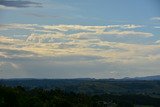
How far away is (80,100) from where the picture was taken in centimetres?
14962

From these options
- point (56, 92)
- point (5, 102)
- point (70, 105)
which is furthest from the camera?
point (56, 92)

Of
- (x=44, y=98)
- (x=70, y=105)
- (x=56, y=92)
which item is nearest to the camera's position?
(x=70, y=105)

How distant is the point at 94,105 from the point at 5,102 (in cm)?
4011

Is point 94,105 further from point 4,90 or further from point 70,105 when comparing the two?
point 4,90

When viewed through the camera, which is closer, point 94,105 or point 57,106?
point 57,106

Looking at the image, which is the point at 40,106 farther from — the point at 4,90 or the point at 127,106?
the point at 127,106

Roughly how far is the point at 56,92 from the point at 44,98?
20.2m

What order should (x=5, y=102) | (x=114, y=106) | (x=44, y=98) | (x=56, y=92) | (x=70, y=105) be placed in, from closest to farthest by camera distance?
(x=5, y=102) → (x=70, y=105) → (x=44, y=98) → (x=56, y=92) → (x=114, y=106)

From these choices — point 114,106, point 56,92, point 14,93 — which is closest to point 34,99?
point 14,93

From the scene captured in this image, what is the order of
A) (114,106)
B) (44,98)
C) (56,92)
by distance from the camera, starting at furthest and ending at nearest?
(114,106) → (56,92) → (44,98)

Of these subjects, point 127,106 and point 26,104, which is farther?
point 127,106

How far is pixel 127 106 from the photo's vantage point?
643ft

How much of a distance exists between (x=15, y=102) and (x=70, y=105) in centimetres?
1573

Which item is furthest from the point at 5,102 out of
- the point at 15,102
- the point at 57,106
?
the point at 57,106
